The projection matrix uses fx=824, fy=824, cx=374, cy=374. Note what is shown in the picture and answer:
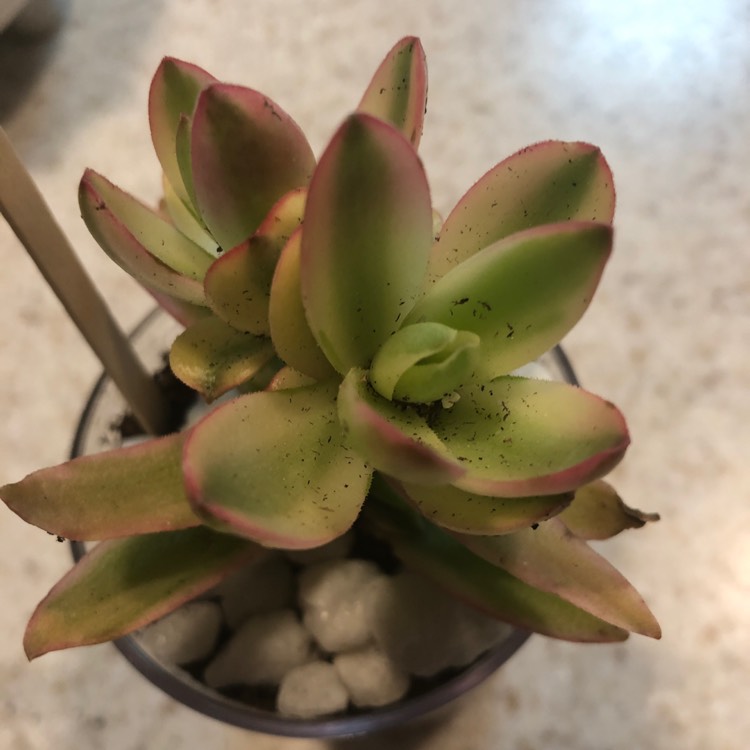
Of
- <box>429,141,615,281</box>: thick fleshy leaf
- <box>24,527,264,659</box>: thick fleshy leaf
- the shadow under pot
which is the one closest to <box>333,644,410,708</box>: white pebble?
the shadow under pot

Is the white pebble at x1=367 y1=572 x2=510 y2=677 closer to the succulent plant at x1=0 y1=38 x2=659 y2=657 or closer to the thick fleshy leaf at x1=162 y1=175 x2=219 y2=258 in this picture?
the succulent plant at x1=0 y1=38 x2=659 y2=657

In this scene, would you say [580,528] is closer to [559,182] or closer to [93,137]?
[559,182]

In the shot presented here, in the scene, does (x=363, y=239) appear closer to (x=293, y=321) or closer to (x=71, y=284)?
(x=293, y=321)

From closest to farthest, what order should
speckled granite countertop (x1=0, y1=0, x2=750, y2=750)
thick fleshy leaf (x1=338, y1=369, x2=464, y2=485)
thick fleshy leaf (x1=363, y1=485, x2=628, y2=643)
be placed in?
thick fleshy leaf (x1=338, y1=369, x2=464, y2=485) → thick fleshy leaf (x1=363, y1=485, x2=628, y2=643) → speckled granite countertop (x1=0, y1=0, x2=750, y2=750)

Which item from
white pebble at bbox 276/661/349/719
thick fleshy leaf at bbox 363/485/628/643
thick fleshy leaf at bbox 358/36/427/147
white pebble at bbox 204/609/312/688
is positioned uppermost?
thick fleshy leaf at bbox 358/36/427/147

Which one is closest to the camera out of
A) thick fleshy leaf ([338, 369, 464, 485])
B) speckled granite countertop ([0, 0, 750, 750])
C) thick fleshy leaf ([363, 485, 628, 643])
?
thick fleshy leaf ([338, 369, 464, 485])

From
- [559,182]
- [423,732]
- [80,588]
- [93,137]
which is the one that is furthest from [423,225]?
[93,137]
